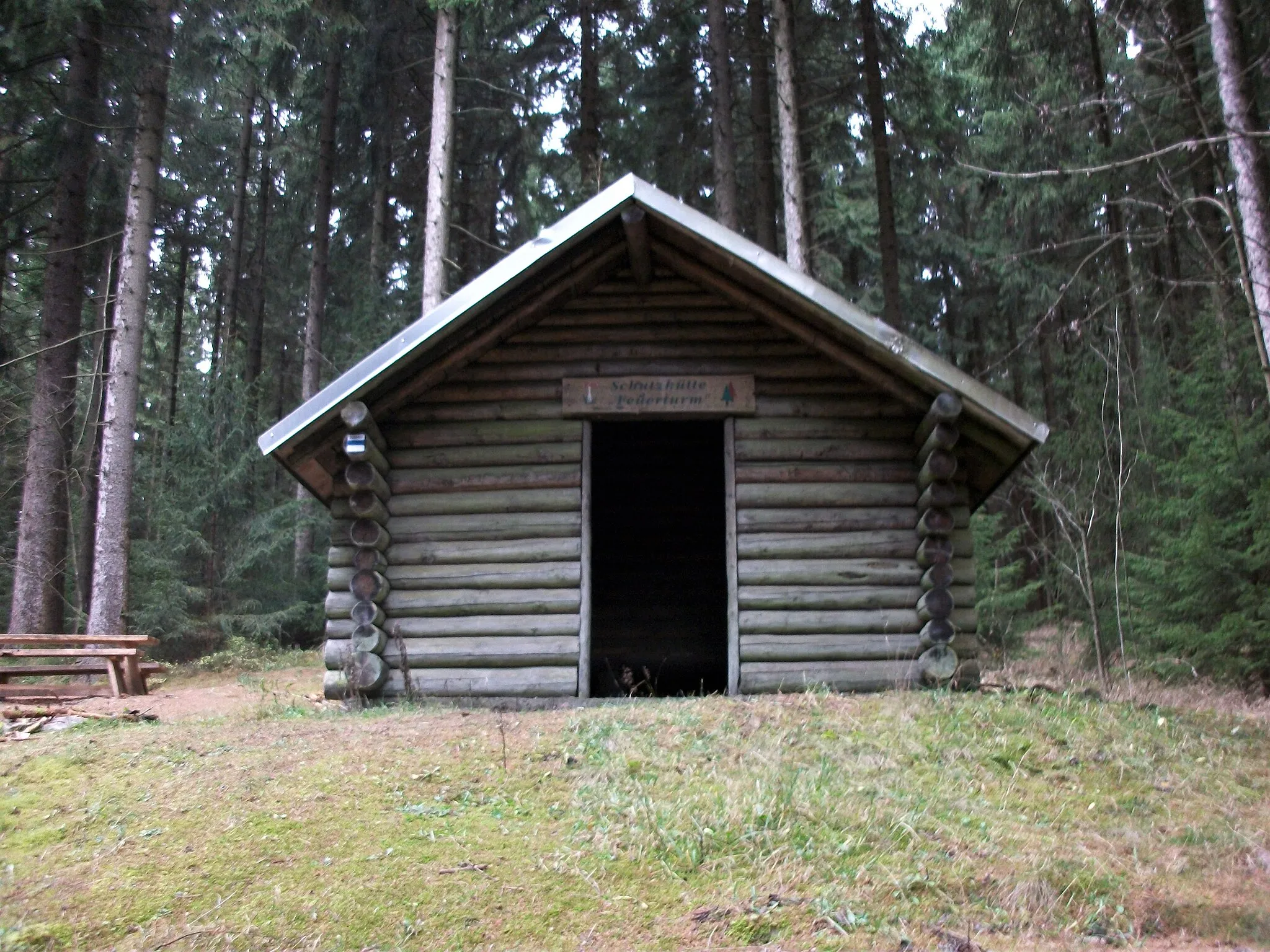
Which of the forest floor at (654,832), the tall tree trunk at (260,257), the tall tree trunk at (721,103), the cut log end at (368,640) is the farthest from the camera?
the tall tree trunk at (260,257)

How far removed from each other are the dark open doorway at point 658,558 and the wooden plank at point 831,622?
5.18m

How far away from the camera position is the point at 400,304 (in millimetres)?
20844

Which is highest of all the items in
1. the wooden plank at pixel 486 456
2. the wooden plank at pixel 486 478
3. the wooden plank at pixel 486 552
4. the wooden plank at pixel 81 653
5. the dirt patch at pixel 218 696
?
the wooden plank at pixel 486 456

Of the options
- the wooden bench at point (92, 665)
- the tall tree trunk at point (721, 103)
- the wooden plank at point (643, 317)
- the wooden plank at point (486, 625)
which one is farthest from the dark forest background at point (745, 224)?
the wooden plank at point (486, 625)

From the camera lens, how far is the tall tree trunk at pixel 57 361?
1379 cm

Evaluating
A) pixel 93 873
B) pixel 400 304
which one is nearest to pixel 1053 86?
pixel 400 304

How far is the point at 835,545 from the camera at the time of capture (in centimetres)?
907

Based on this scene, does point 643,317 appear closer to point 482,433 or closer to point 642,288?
point 642,288

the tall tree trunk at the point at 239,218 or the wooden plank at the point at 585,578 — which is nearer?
the wooden plank at the point at 585,578

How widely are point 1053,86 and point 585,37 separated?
330 inches

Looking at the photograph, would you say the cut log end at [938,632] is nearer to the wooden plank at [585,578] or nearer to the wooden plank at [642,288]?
the wooden plank at [585,578]

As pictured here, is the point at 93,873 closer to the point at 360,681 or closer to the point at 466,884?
the point at 466,884

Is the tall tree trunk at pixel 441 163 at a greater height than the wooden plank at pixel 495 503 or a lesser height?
greater

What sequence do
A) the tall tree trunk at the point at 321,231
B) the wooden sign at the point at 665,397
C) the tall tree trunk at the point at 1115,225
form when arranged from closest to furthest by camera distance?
the wooden sign at the point at 665,397
the tall tree trunk at the point at 1115,225
the tall tree trunk at the point at 321,231
